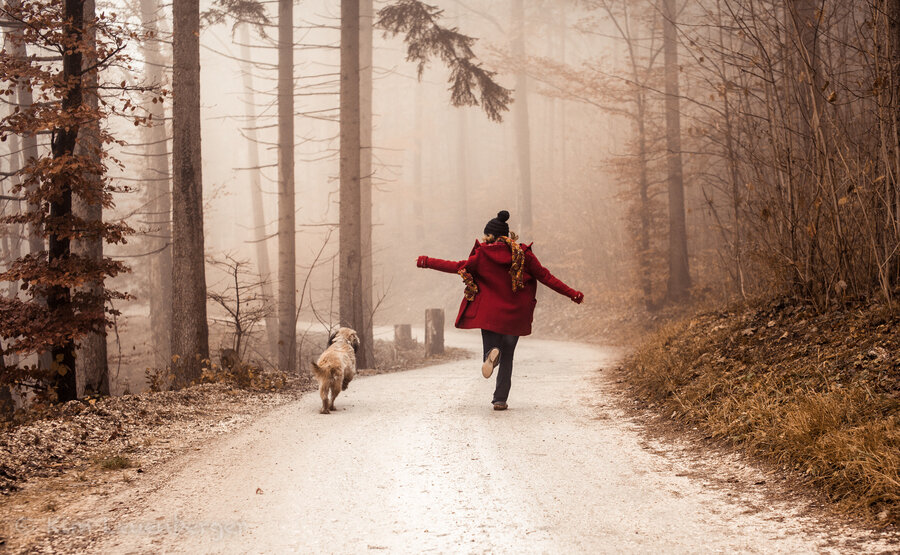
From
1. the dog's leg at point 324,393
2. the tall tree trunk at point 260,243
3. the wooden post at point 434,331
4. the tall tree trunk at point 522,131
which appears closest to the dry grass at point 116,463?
the dog's leg at point 324,393

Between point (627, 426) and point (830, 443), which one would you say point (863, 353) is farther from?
point (627, 426)

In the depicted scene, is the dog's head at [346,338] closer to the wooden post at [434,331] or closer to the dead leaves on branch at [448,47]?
the dead leaves on branch at [448,47]

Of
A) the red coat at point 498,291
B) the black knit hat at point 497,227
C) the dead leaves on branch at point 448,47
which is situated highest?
the dead leaves on branch at point 448,47

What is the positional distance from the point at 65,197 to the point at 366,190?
15.0m

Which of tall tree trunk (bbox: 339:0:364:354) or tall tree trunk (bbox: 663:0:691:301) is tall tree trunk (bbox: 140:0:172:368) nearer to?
tall tree trunk (bbox: 339:0:364:354)

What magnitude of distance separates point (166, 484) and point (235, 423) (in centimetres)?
254

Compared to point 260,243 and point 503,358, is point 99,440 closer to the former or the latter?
point 503,358

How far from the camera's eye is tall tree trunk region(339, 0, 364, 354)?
1431 cm

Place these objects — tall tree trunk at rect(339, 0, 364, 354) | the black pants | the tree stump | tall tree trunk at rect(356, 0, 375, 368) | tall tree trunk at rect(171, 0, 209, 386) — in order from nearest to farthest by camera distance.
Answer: the black pants < tall tree trunk at rect(171, 0, 209, 386) < tall tree trunk at rect(339, 0, 364, 354) < tall tree trunk at rect(356, 0, 375, 368) < the tree stump

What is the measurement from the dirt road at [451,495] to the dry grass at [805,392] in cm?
39

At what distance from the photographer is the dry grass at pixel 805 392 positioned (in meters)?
4.34

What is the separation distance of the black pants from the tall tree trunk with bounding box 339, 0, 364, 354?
6.09 meters

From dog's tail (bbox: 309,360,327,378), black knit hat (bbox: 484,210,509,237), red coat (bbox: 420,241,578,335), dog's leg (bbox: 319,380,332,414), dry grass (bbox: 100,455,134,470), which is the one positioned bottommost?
dry grass (bbox: 100,455,134,470)

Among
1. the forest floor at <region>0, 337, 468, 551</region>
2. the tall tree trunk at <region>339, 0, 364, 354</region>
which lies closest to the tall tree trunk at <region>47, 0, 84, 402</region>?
the forest floor at <region>0, 337, 468, 551</region>
